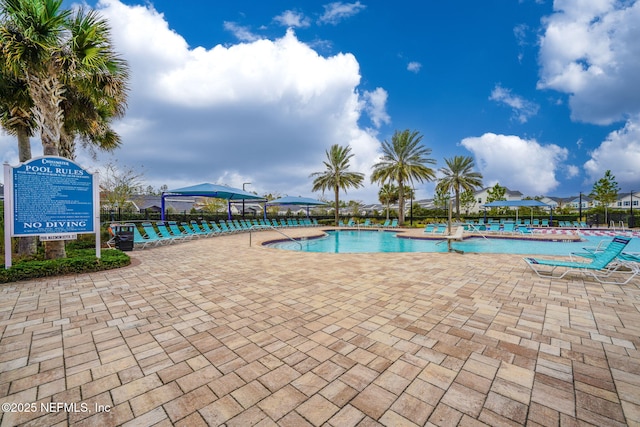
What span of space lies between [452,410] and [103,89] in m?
9.37

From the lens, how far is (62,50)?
6074mm

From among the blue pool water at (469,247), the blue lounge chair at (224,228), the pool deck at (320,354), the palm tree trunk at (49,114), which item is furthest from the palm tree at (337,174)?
the pool deck at (320,354)

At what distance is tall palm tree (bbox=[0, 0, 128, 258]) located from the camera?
5.47 meters

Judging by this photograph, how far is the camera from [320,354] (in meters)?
2.55

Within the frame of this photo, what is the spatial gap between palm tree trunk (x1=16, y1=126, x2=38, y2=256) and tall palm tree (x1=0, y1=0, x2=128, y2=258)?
181cm

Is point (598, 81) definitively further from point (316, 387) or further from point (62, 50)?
point (62, 50)

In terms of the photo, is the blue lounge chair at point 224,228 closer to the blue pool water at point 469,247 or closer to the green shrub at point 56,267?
the blue pool water at point 469,247

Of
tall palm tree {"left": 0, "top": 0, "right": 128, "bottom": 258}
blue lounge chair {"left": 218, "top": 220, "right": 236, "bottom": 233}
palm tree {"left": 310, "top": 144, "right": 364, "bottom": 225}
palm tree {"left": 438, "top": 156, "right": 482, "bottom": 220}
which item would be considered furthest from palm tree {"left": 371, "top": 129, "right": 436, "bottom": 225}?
tall palm tree {"left": 0, "top": 0, "right": 128, "bottom": 258}

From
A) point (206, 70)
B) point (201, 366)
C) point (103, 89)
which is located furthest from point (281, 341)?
point (206, 70)

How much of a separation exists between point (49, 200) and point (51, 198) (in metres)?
0.06

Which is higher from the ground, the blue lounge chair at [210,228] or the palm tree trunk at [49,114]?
the palm tree trunk at [49,114]

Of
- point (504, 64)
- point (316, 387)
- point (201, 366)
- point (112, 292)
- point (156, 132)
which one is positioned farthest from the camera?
point (504, 64)

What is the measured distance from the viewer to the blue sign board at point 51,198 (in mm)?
5385

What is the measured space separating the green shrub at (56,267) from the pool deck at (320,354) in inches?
10.8
